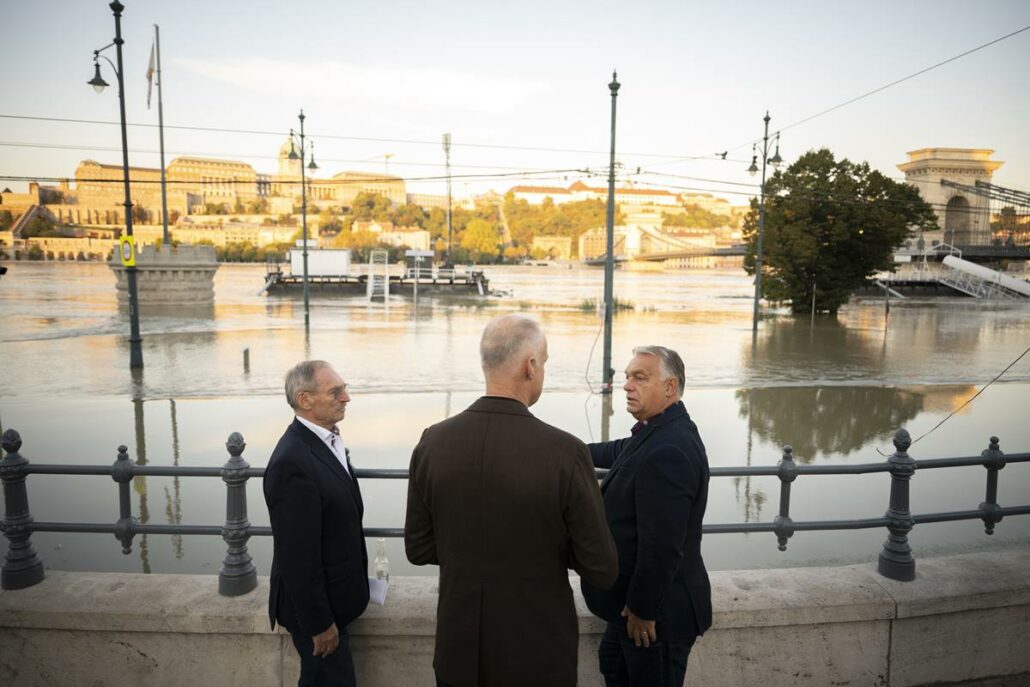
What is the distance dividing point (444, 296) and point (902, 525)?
5053 cm

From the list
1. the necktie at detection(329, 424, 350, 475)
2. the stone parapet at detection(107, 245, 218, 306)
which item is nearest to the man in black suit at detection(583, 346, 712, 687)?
the necktie at detection(329, 424, 350, 475)

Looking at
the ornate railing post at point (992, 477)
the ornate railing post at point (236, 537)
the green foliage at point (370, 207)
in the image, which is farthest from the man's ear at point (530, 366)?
the green foliage at point (370, 207)

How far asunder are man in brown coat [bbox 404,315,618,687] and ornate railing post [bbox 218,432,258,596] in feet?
4.30

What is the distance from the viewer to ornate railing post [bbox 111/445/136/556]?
3289 millimetres

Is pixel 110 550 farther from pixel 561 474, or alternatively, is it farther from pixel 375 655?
pixel 561 474

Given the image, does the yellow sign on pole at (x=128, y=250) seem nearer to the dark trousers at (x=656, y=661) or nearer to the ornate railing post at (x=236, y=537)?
the ornate railing post at (x=236, y=537)

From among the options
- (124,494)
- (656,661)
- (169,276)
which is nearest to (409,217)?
(169,276)

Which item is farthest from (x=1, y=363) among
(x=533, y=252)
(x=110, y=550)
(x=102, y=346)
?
(x=533, y=252)

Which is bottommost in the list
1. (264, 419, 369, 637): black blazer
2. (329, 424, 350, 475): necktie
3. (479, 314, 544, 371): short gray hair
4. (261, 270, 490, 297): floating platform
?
(261, 270, 490, 297): floating platform

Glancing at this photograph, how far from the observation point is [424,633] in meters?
2.98

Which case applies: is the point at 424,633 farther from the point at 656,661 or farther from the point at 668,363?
the point at 668,363

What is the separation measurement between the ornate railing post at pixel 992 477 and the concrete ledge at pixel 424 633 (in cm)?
62

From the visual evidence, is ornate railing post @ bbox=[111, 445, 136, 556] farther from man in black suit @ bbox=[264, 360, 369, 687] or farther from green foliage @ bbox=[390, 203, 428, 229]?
green foliage @ bbox=[390, 203, 428, 229]

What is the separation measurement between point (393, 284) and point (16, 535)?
53954mm
